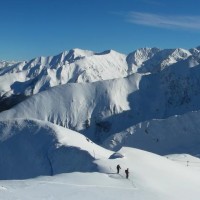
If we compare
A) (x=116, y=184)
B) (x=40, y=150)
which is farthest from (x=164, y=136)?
(x=116, y=184)

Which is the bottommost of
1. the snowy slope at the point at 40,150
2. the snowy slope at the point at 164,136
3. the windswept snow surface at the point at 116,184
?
the windswept snow surface at the point at 116,184

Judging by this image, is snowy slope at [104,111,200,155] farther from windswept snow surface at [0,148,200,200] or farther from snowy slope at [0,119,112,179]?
windswept snow surface at [0,148,200,200]

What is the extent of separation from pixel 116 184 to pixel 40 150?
87.1 ft

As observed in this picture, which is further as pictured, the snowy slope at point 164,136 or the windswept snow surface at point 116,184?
the snowy slope at point 164,136

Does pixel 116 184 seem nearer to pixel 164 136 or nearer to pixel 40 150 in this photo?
pixel 40 150

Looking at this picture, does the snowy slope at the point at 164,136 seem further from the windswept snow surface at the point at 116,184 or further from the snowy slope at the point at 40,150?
the windswept snow surface at the point at 116,184

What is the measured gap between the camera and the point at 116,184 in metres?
38.1

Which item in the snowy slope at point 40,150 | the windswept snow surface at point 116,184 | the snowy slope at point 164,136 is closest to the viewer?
the windswept snow surface at point 116,184

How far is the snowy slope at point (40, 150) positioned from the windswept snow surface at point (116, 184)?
6.72 meters

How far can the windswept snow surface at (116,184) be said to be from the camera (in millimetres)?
33281

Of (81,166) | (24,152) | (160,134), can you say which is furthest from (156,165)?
(160,134)

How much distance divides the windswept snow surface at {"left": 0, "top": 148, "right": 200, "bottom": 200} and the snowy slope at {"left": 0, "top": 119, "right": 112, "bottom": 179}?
6.72m

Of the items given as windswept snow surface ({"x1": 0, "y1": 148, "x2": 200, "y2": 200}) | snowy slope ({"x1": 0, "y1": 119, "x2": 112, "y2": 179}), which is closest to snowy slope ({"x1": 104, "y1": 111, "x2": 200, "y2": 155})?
snowy slope ({"x1": 0, "y1": 119, "x2": 112, "y2": 179})

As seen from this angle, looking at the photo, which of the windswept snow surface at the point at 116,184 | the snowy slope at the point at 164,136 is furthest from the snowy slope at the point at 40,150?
the snowy slope at the point at 164,136
